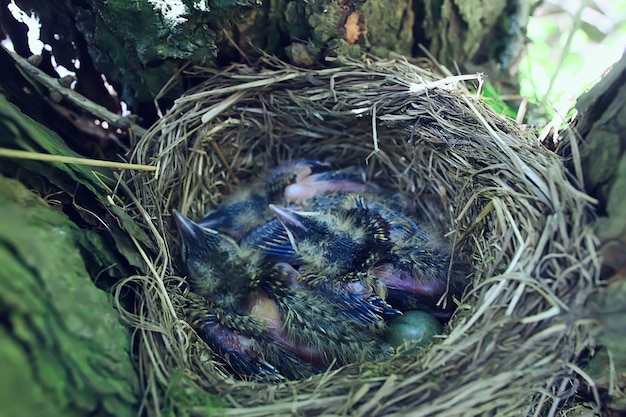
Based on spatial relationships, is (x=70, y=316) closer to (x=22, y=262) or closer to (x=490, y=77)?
(x=22, y=262)

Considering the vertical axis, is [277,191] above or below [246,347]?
above

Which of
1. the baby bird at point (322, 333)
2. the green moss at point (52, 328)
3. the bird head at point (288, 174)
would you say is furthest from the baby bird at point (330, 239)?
the green moss at point (52, 328)

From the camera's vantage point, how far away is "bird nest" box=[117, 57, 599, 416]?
39.8 inches

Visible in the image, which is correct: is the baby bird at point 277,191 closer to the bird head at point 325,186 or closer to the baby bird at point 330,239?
the bird head at point 325,186

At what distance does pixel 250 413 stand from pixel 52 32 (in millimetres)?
1230

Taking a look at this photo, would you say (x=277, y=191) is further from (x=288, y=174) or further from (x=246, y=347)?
(x=246, y=347)

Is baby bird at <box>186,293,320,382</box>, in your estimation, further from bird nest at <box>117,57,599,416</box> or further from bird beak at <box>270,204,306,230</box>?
bird beak at <box>270,204,306,230</box>

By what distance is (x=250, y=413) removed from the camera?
39.1 inches

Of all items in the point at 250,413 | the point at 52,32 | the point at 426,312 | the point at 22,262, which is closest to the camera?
the point at 22,262

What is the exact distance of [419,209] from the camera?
1.65m

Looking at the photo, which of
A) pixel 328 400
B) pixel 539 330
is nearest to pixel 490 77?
pixel 539 330

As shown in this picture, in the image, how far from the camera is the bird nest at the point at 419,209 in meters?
1.01

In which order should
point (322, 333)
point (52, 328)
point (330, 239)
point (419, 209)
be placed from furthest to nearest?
1. point (419, 209)
2. point (330, 239)
3. point (322, 333)
4. point (52, 328)

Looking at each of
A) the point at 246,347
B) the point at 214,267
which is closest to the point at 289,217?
the point at 214,267
